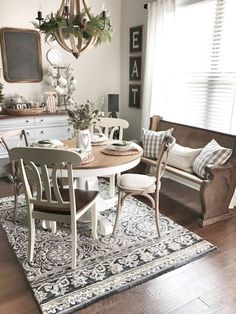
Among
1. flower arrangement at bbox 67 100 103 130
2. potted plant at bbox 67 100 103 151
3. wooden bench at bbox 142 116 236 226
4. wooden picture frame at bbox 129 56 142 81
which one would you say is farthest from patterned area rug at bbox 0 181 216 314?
wooden picture frame at bbox 129 56 142 81

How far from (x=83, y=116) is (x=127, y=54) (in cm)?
272

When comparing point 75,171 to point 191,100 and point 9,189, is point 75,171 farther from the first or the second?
point 191,100

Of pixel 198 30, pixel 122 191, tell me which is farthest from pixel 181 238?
pixel 198 30

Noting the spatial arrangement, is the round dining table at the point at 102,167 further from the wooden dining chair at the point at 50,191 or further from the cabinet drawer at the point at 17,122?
the cabinet drawer at the point at 17,122

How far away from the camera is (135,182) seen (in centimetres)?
245

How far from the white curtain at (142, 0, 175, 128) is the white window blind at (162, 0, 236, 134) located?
3.9 inches

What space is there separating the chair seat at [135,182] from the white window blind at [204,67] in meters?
1.29

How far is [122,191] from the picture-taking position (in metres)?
2.43

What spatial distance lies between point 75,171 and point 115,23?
3.48 metres

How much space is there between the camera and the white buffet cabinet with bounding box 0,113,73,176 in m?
3.79

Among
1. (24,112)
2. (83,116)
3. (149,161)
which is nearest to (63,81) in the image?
(24,112)

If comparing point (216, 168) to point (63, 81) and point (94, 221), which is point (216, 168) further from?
point (63, 81)

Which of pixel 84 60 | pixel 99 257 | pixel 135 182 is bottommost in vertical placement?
pixel 99 257

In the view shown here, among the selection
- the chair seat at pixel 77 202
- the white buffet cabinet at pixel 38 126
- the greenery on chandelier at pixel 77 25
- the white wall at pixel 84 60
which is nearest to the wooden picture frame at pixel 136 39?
the white wall at pixel 84 60
